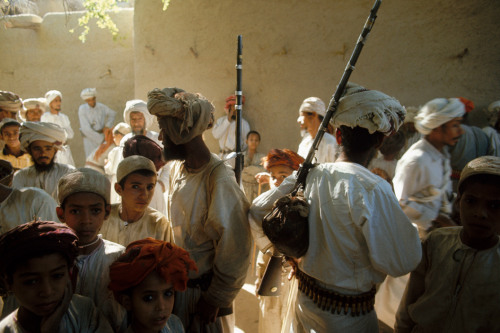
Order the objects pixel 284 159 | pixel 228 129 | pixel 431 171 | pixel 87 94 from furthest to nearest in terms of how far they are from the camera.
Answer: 1. pixel 87 94
2. pixel 228 129
3. pixel 284 159
4. pixel 431 171

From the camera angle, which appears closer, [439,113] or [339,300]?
[339,300]

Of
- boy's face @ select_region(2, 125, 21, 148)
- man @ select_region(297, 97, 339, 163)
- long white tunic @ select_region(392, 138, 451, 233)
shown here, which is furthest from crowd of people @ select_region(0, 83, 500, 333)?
man @ select_region(297, 97, 339, 163)

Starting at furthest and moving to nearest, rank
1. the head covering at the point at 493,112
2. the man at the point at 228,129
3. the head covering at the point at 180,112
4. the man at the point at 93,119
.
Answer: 1. the man at the point at 93,119
2. the man at the point at 228,129
3. the head covering at the point at 493,112
4. the head covering at the point at 180,112

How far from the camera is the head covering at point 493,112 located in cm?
515

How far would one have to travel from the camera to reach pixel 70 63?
10.7 meters

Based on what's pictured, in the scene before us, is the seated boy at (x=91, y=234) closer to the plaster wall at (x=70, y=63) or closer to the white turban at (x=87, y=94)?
the white turban at (x=87, y=94)

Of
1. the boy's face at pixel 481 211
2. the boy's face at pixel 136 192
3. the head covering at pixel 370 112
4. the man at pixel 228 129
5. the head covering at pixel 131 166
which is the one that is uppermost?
the head covering at pixel 370 112

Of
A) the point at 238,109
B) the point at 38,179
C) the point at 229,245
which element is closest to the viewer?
the point at 229,245

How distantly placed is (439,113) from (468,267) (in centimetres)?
180

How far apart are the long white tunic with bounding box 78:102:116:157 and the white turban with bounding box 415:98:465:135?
8112 mm

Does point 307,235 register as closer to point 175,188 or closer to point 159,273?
point 159,273

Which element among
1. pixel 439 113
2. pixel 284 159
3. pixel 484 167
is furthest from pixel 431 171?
pixel 484 167

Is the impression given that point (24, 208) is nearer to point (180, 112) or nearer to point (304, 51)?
point (180, 112)

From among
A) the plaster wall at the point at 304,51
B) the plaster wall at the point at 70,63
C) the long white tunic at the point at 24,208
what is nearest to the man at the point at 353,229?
the long white tunic at the point at 24,208
